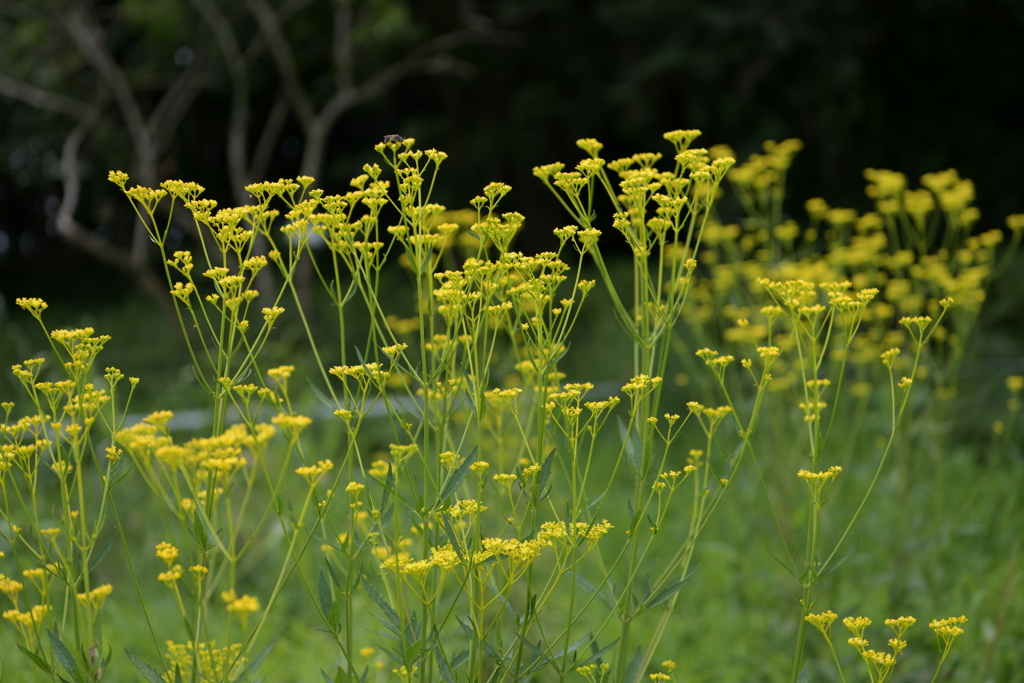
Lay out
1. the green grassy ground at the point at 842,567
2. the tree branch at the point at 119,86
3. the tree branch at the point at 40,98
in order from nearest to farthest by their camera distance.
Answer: the green grassy ground at the point at 842,567
the tree branch at the point at 119,86
the tree branch at the point at 40,98

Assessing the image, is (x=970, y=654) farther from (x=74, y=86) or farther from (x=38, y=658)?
(x=74, y=86)

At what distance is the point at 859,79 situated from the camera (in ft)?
25.3

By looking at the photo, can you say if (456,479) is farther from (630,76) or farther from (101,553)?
(630,76)

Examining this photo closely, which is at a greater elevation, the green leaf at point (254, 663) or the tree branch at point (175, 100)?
the tree branch at point (175, 100)

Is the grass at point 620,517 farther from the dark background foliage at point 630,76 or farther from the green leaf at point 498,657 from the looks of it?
the dark background foliage at point 630,76

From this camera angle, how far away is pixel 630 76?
25.7ft

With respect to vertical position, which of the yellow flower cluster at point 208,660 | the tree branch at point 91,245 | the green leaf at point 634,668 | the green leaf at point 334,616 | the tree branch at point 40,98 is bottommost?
the tree branch at point 91,245

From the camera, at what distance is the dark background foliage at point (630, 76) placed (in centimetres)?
733

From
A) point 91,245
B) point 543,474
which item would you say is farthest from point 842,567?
point 91,245

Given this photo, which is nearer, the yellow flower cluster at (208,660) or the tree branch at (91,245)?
the yellow flower cluster at (208,660)

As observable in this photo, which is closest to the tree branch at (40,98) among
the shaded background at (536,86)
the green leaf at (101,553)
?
the shaded background at (536,86)

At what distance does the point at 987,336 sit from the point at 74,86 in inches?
342

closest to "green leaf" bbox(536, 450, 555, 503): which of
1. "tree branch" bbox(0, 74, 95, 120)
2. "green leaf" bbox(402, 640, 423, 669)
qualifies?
"green leaf" bbox(402, 640, 423, 669)

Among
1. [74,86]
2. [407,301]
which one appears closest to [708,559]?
[407,301]
